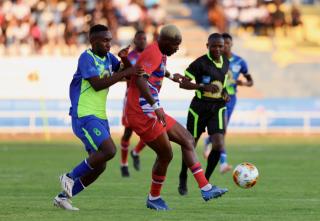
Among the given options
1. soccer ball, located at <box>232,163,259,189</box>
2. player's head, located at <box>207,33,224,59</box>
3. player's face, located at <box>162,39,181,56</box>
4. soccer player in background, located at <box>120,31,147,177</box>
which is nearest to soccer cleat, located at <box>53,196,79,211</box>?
player's face, located at <box>162,39,181,56</box>

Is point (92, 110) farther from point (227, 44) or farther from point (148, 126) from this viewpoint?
point (227, 44)

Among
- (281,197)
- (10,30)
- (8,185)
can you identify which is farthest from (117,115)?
(281,197)

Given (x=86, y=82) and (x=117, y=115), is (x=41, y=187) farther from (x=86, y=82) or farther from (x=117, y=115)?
(x=117, y=115)

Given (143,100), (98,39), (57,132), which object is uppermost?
(98,39)

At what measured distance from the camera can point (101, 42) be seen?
39.3 ft

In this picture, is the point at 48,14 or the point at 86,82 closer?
the point at 86,82

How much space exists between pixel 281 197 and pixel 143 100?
309 centimetres

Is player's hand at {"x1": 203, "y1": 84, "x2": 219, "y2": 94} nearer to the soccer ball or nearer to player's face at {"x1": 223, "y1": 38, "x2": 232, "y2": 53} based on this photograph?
the soccer ball

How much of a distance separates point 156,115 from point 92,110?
0.82 m

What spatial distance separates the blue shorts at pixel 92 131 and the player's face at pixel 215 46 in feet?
11.6

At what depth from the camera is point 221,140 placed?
15.2 metres

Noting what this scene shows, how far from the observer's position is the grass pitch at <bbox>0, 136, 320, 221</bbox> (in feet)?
38.2

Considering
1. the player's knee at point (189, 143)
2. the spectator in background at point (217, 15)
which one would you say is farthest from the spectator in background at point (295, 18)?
the player's knee at point (189, 143)

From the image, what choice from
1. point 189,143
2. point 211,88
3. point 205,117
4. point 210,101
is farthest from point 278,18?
point 189,143
